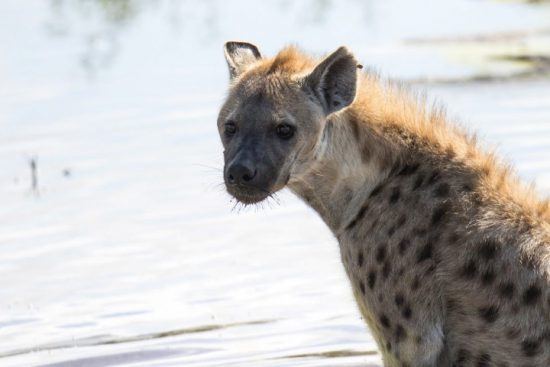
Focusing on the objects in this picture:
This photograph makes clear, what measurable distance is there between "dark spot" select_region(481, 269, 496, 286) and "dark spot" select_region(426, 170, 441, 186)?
1.39 ft

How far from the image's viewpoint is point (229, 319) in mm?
7070

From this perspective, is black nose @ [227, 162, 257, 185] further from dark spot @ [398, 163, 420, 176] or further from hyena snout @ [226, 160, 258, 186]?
dark spot @ [398, 163, 420, 176]

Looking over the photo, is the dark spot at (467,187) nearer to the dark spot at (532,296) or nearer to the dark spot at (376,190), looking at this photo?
the dark spot at (376,190)

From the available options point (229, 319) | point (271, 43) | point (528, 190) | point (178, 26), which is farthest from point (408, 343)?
point (178, 26)

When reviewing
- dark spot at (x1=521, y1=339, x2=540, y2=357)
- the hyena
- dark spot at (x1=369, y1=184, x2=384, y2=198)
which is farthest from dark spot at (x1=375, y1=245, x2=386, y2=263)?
dark spot at (x1=521, y1=339, x2=540, y2=357)

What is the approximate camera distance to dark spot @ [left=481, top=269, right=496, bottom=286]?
530 cm

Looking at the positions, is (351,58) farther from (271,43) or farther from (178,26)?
(178,26)

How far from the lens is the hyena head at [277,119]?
549 cm

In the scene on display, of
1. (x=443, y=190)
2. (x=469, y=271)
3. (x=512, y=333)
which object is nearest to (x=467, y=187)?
(x=443, y=190)

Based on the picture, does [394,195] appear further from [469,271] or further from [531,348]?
[531,348]

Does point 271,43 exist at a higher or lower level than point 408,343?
lower

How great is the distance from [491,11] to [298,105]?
7.19m

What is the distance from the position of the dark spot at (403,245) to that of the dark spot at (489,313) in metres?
0.36

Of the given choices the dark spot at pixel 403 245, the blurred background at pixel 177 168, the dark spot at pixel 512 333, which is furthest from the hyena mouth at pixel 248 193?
the blurred background at pixel 177 168
